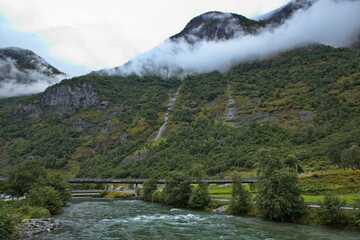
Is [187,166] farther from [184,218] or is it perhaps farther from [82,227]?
[82,227]

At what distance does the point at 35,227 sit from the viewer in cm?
3888

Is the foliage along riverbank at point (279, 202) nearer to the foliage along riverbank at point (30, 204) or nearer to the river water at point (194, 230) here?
the river water at point (194, 230)

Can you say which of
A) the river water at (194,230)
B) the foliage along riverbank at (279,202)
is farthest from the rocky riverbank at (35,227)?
the foliage along riverbank at (279,202)

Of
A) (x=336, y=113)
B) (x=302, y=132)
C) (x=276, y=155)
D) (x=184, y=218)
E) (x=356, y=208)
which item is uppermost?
(x=336, y=113)

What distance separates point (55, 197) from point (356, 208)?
6019 centimetres

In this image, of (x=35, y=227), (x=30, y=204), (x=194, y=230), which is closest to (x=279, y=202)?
(x=194, y=230)

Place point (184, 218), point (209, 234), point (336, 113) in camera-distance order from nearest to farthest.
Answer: point (209, 234), point (184, 218), point (336, 113)

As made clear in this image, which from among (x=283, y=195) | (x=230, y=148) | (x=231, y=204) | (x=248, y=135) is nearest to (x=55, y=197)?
(x=231, y=204)

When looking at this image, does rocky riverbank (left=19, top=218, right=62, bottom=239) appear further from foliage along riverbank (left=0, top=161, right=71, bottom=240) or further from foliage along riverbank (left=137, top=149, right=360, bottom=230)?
foliage along riverbank (left=137, top=149, right=360, bottom=230)

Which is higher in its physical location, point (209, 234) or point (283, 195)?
point (283, 195)

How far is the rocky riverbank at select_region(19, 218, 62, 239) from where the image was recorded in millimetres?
35256

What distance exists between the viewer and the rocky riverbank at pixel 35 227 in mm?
35256

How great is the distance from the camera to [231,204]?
5738cm

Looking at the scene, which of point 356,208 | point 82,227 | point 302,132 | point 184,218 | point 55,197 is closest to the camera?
point 356,208
